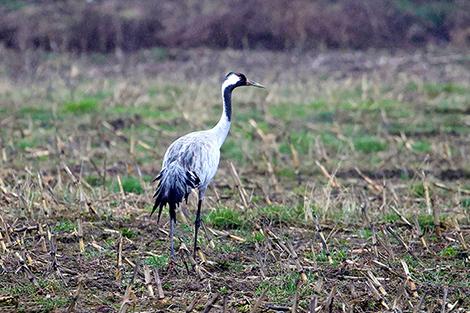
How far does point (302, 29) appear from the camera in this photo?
952 inches

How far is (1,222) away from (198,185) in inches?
59.7

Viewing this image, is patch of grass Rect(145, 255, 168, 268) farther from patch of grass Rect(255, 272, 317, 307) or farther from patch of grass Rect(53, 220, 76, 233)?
patch of grass Rect(53, 220, 76, 233)

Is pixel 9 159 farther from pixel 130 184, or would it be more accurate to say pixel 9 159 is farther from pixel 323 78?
pixel 323 78

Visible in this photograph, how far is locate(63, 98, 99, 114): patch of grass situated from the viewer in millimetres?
15195

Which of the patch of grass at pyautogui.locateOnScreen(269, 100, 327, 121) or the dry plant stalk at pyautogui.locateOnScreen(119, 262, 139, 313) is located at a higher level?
the dry plant stalk at pyautogui.locateOnScreen(119, 262, 139, 313)

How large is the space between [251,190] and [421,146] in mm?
3412

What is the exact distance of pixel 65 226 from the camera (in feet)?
27.2

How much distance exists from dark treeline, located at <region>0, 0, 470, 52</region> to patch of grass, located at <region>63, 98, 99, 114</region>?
7.84 meters

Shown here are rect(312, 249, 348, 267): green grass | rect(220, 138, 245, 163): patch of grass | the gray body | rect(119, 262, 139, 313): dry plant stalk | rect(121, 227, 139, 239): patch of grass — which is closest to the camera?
rect(119, 262, 139, 313): dry plant stalk

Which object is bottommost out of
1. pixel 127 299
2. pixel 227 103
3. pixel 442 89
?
pixel 442 89

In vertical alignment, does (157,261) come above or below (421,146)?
above

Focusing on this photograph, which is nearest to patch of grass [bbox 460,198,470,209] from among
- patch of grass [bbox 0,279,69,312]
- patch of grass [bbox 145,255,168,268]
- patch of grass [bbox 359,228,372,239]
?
patch of grass [bbox 359,228,372,239]

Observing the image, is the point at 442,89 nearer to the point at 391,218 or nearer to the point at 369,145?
the point at 369,145

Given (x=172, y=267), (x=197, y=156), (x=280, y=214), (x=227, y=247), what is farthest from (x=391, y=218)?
(x=172, y=267)
